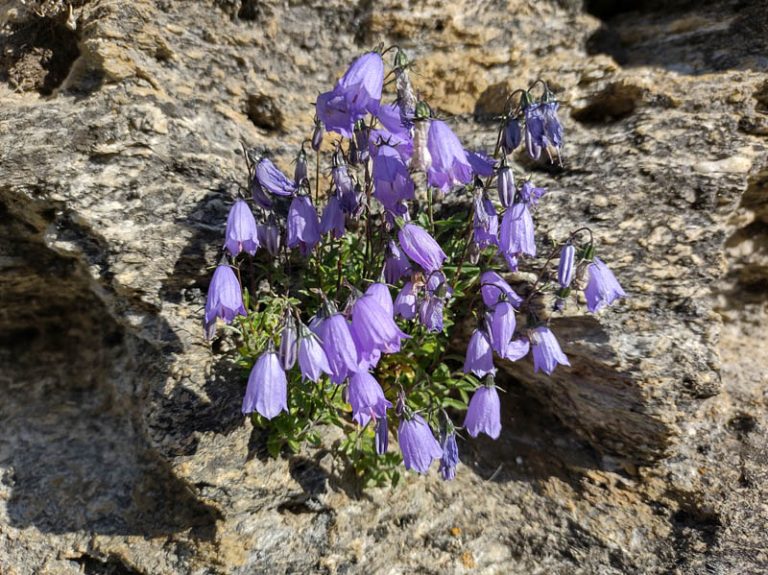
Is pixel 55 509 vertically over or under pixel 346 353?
under

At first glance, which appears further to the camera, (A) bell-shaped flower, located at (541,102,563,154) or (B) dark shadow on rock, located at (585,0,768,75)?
(B) dark shadow on rock, located at (585,0,768,75)

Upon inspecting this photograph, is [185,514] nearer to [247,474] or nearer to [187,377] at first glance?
[247,474]

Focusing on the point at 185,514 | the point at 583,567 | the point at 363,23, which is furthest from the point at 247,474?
the point at 363,23

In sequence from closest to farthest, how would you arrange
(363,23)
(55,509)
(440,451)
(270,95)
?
(440,451), (55,509), (270,95), (363,23)

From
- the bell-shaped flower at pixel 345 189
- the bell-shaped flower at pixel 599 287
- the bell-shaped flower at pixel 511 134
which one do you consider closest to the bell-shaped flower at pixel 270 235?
the bell-shaped flower at pixel 345 189

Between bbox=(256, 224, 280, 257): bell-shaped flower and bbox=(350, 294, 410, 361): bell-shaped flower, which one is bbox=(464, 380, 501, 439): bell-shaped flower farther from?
bbox=(256, 224, 280, 257): bell-shaped flower

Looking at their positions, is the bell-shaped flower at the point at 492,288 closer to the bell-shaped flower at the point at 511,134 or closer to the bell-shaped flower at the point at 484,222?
the bell-shaped flower at the point at 484,222

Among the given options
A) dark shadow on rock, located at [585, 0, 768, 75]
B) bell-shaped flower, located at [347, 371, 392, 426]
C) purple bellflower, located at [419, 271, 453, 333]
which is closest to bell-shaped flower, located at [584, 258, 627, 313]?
purple bellflower, located at [419, 271, 453, 333]
